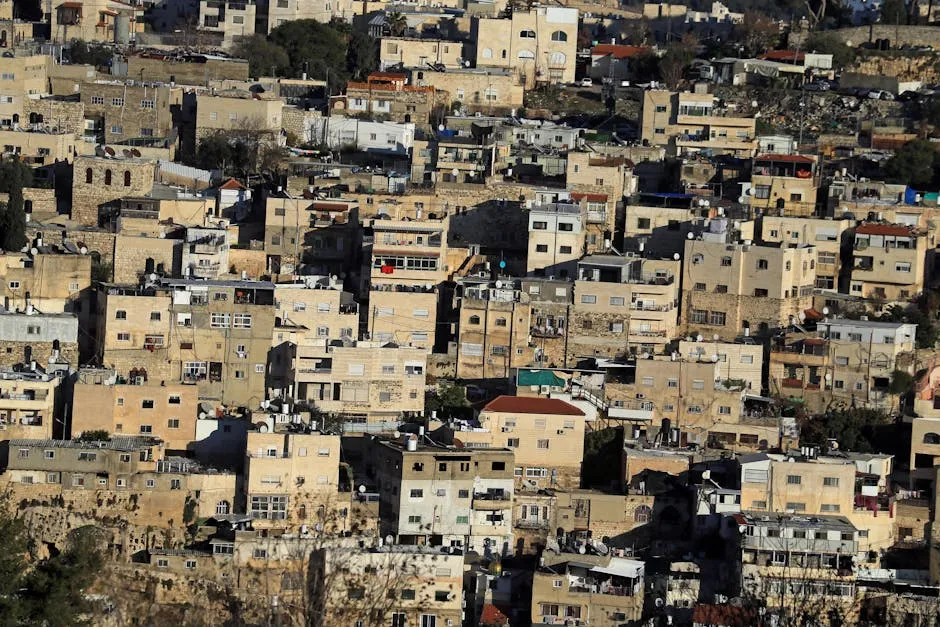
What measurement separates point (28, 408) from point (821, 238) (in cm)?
1513

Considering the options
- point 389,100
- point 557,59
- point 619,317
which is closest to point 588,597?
point 619,317

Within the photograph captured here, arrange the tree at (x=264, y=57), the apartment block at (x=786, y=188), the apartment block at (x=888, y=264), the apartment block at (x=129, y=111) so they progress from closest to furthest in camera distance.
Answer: the apartment block at (x=888, y=264) < the apartment block at (x=786, y=188) < the apartment block at (x=129, y=111) < the tree at (x=264, y=57)

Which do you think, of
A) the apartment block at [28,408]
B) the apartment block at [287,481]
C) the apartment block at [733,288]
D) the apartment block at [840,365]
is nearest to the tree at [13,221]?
the apartment block at [28,408]

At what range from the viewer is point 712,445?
4659 cm

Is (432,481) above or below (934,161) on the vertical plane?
below

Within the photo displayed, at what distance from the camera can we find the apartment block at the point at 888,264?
51750 millimetres

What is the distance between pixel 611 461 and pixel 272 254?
8090mm

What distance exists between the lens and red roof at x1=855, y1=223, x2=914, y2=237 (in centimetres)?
5184

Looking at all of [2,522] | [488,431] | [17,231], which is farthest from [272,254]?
[2,522]

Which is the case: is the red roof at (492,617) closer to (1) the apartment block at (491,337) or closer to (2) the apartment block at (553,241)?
(1) the apartment block at (491,337)

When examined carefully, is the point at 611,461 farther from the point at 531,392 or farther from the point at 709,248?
the point at 709,248

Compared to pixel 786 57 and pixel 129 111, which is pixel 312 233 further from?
pixel 786 57

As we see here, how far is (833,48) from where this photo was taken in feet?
219

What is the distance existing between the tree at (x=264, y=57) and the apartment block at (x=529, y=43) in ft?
13.6
